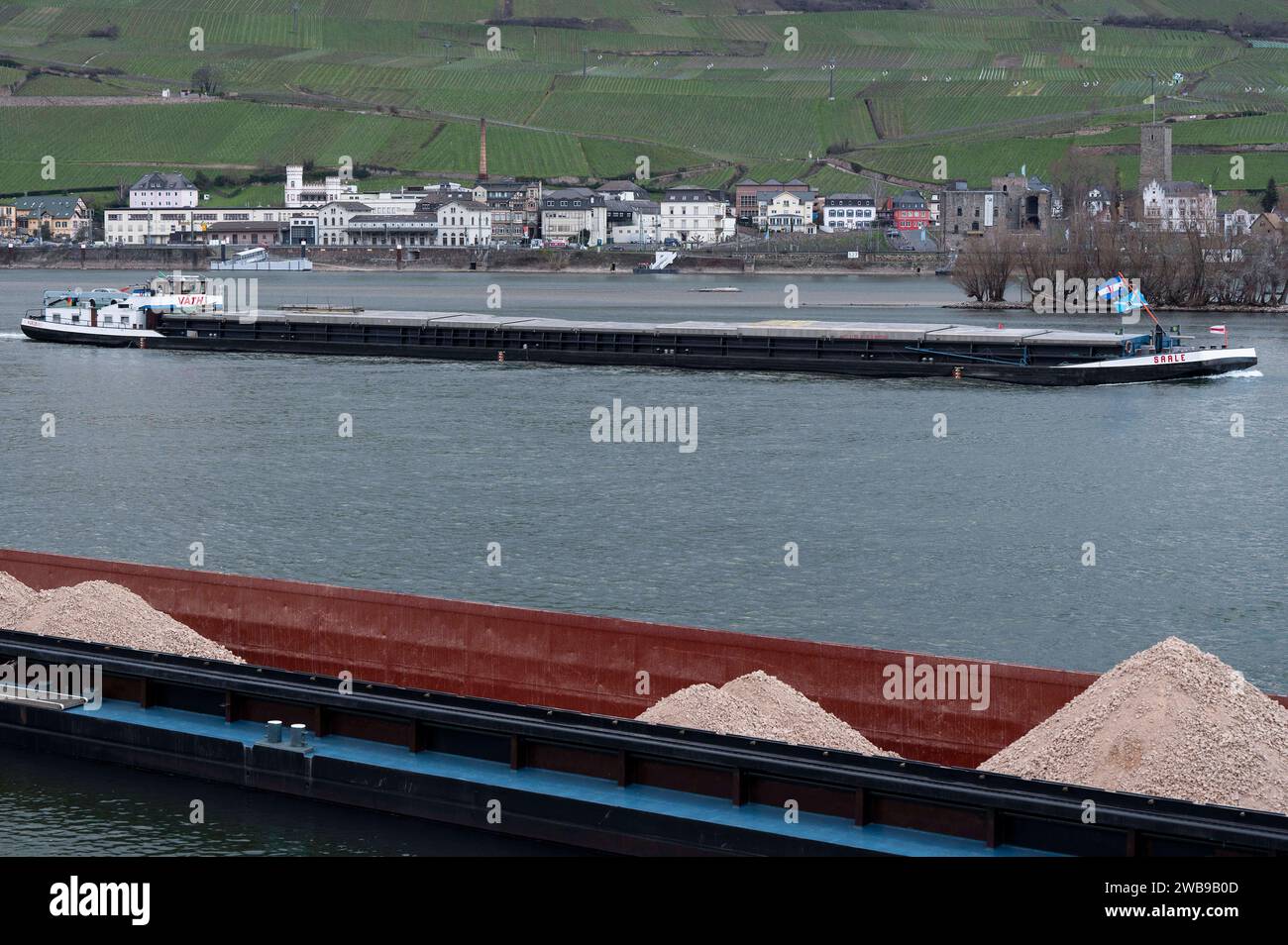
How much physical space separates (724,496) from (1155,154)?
15623cm

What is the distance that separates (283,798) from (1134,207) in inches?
5810

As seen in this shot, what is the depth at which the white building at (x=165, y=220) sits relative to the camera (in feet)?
598

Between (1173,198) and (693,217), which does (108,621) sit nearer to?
(1173,198)

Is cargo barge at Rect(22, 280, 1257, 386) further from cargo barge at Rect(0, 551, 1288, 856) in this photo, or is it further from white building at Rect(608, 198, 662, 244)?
white building at Rect(608, 198, 662, 244)

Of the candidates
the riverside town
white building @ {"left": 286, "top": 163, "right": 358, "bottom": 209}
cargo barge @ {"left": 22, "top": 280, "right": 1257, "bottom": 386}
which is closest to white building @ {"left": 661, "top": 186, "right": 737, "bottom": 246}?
white building @ {"left": 286, "top": 163, "right": 358, "bottom": 209}

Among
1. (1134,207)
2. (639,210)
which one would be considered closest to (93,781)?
(1134,207)

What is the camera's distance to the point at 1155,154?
581 feet

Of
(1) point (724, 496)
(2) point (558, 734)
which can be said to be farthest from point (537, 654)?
(1) point (724, 496)

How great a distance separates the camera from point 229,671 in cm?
1538

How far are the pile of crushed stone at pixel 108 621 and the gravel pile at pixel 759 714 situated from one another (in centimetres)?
478

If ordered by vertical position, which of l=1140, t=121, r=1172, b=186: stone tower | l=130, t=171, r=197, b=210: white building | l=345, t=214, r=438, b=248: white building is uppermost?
l=1140, t=121, r=1172, b=186: stone tower

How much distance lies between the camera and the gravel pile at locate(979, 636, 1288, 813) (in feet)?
40.3

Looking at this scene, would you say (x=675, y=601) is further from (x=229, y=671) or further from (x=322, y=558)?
Answer: (x=229, y=671)

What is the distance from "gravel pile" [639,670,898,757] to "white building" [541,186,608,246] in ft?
553
